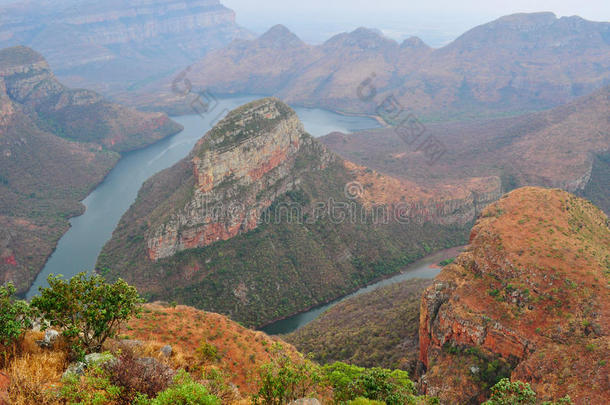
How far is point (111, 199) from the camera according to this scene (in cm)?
10738

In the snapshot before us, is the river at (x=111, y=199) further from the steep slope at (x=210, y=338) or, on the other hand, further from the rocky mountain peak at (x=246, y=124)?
the steep slope at (x=210, y=338)

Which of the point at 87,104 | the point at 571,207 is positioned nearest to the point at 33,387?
the point at 571,207

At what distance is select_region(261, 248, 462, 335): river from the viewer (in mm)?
63097

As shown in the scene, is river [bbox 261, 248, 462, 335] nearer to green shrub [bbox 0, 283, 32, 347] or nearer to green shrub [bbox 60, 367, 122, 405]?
green shrub [bbox 0, 283, 32, 347]

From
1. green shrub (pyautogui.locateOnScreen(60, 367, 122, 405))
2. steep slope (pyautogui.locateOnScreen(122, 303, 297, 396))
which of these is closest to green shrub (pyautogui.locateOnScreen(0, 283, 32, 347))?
green shrub (pyautogui.locateOnScreen(60, 367, 122, 405))

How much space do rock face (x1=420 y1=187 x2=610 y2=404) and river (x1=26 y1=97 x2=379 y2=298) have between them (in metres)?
73.9

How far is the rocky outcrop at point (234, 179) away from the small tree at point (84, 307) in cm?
5020

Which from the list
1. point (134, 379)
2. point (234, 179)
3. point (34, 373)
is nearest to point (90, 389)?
point (134, 379)

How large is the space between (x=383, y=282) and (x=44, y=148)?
111628 millimetres

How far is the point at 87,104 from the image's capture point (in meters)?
144

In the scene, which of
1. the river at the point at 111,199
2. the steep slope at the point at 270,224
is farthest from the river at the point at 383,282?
the river at the point at 111,199

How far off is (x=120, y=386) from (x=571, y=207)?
51878 millimetres

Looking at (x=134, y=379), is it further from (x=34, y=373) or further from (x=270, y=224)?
(x=270, y=224)

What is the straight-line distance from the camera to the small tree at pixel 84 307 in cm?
1617
